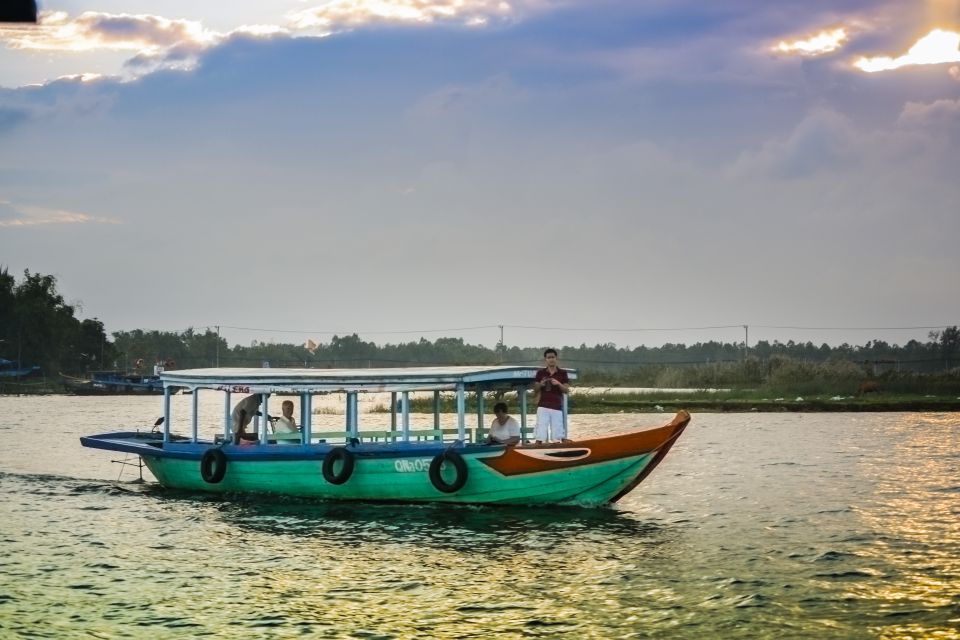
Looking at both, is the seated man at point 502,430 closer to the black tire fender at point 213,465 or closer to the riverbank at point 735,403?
the black tire fender at point 213,465

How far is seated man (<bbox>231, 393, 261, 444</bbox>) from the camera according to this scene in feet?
69.8

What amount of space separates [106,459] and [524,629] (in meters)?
25.0

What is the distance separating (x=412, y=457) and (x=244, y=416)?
444 cm

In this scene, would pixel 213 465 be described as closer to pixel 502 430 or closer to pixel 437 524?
pixel 437 524

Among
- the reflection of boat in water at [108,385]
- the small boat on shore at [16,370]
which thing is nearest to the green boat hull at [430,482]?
the reflection of boat in water at [108,385]

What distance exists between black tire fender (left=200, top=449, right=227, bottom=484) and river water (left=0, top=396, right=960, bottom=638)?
1.83 feet

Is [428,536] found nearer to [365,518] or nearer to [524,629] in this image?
[365,518]

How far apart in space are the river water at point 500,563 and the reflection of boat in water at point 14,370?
7974 cm

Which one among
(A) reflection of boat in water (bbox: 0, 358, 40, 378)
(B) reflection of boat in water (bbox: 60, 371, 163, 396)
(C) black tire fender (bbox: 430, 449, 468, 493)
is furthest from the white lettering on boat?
(A) reflection of boat in water (bbox: 0, 358, 40, 378)

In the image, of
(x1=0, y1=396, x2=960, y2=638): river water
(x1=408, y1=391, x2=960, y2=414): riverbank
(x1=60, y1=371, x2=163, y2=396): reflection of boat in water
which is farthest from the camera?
(x1=60, y1=371, x2=163, y2=396): reflection of boat in water

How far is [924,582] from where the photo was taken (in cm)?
1339

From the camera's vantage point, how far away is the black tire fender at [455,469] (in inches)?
711

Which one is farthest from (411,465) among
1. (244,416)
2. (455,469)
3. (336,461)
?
(244,416)

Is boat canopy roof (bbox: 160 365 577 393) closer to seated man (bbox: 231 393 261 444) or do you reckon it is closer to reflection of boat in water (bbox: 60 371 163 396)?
seated man (bbox: 231 393 261 444)
